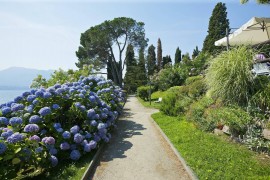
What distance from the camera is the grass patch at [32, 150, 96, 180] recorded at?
168 inches

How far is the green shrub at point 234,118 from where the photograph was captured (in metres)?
5.73

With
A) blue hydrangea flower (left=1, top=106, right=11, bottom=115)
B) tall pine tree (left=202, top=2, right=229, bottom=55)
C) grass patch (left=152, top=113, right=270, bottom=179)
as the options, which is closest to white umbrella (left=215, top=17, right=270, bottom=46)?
grass patch (left=152, top=113, right=270, bottom=179)

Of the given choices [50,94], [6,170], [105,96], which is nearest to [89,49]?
[105,96]

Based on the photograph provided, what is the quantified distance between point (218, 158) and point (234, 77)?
104 inches

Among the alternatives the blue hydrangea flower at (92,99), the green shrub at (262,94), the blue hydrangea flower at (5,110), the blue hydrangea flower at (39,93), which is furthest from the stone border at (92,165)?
the green shrub at (262,94)

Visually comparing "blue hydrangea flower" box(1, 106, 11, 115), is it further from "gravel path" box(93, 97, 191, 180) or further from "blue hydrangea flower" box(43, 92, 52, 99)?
"gravel path" box(93, 97, 191, 180)

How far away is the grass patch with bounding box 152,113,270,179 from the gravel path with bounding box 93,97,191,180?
33cm

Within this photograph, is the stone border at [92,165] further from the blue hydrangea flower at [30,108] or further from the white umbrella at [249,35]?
the white umbrella at [249,35]

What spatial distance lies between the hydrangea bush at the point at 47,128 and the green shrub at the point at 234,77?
361cm

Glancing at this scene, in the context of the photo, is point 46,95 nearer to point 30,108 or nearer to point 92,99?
point 30,108

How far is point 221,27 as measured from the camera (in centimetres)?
3356

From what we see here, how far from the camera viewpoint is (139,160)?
5391 mm

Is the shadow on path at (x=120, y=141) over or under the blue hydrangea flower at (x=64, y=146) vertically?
under

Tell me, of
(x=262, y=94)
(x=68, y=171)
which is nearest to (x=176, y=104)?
(x=262, y=94)
